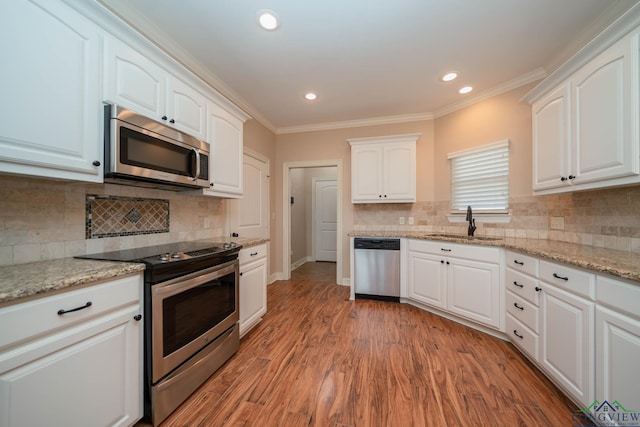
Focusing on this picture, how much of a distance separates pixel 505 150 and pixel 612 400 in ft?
7.91

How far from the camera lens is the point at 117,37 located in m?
1.38

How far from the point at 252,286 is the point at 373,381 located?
52.9 inches

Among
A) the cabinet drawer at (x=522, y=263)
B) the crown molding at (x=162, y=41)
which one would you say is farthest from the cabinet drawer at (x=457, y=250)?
the crown molding at (x=162, y=41)

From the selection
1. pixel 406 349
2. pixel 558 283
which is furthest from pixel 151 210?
pixel 558 283

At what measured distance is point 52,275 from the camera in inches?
40.2

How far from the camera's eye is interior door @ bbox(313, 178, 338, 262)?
239 inches

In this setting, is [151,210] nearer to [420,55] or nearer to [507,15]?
[420,55]

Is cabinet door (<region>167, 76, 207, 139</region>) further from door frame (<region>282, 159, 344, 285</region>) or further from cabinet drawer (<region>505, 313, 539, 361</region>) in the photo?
cabinet drawer (<region>505, 313, 539, 361</region>)

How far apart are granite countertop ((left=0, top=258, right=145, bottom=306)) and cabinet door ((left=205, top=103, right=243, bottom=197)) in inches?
40.4

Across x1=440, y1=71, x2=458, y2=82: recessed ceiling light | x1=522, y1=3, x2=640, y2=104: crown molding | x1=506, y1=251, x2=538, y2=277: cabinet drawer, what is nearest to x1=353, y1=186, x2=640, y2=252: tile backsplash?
x1=506, y1=251, x2=538, y2=277: cabinet drawer

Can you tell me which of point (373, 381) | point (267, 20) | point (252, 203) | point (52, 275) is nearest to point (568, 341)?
point (373, 381)

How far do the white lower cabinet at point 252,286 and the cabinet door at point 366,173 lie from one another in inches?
68.6

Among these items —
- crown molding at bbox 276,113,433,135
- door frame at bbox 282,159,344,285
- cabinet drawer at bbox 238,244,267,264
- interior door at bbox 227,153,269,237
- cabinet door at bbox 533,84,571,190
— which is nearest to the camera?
A: cabinet door at bbox 533,84,571,190

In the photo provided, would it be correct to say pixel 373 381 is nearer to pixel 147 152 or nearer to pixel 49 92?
pixel 147 152
